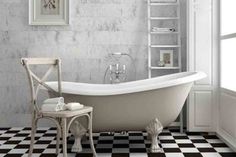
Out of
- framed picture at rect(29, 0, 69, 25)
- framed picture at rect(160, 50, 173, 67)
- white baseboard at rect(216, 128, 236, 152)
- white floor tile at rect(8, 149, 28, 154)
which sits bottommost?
white floor tile at rect(8, 149, 28, 154)

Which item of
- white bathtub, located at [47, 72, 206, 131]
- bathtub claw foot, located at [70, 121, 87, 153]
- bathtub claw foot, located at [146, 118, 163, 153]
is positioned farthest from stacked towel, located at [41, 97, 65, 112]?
bathtub claw foot, located at [146, 118, 163, 153]

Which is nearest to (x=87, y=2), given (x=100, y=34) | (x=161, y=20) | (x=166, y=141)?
(x=100, y=34)

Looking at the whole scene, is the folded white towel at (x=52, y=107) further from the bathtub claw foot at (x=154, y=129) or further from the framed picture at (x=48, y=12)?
the framed picture at (x=48, y=12)

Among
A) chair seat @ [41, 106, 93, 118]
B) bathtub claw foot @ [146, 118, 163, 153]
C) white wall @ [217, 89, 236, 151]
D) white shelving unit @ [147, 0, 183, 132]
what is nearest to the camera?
chair seat @ [41, 106, 93, 118]

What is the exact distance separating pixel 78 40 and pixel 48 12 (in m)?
0.61

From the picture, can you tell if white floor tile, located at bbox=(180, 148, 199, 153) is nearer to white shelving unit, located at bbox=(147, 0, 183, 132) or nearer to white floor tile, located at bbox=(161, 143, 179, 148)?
white floor tile, located at bbox=(161, 143, 179, 148)

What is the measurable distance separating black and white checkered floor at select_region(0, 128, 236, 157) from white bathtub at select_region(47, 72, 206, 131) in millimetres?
290

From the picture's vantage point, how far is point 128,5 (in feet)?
17.1

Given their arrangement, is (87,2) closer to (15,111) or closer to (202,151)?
(15,111)

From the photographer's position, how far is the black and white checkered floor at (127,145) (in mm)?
3768

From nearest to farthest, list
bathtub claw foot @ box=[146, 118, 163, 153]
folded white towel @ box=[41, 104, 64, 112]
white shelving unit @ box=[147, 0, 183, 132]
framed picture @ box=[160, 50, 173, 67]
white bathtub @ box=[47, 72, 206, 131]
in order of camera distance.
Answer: folded white towel @ box=[41, 104, 64, 112]
white bathtub @ box=[47, 72, 206, 131]
bathtub claw foot @ box=[146, 118, 163, 153]
white shelving unit @ box=[147, 0, 183, 132]
framed picture @ box=[160, 50, 173, 67]

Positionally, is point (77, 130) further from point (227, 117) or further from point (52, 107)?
point (227, 117)

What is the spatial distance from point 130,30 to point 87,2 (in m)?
0.78

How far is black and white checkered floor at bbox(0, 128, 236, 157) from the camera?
148 inches
